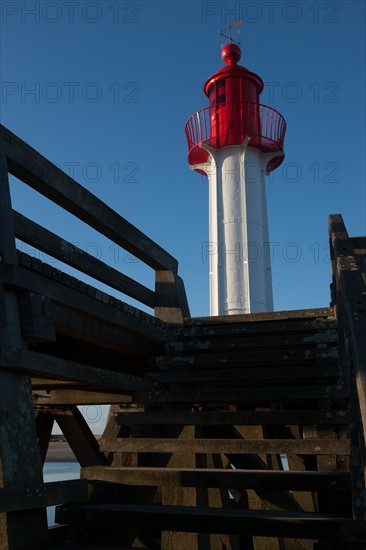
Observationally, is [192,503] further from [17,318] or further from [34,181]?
[34,181]

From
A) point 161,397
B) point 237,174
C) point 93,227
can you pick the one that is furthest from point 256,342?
point 237,174

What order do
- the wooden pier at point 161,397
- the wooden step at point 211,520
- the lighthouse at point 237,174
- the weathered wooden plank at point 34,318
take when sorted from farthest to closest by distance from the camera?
the lighthouse at point 237,174 → the weathered wooden plank at point 34,318 → the wooden pier at point 161,397 → the wooden step at point 211,520

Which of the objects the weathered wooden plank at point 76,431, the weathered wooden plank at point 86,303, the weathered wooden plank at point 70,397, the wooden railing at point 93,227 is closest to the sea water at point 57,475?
the weathered wooden plank at point 76,431

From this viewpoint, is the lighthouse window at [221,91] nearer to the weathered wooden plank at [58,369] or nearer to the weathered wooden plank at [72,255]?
the weathered wooden plank at [72,255]

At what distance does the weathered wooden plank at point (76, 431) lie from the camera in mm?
6398

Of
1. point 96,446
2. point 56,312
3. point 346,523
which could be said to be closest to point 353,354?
point 346,523

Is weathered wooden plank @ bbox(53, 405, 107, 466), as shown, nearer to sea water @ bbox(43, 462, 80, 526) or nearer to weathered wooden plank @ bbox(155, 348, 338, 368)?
weathered wooden plank @ bbox(155, 348, 338, 368)

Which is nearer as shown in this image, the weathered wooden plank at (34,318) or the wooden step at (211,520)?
the wooden step at (211,520)

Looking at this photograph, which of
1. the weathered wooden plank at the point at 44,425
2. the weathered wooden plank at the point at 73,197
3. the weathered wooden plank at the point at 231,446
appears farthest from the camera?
the weathered wooden plank at the point at 44,425

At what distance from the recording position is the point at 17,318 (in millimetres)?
3158

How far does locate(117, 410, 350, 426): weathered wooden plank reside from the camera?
368 cm

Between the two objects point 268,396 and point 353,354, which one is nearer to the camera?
point 353,354

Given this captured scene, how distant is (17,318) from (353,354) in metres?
1.76

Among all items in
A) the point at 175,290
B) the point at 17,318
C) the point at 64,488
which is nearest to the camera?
the point at 64,488
